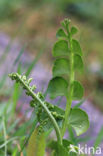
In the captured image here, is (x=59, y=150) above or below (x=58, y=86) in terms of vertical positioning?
below

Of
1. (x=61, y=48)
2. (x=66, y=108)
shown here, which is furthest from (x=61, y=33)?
(x=66, y=108)

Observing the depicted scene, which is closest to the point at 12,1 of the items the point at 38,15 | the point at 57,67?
the point at 38,15

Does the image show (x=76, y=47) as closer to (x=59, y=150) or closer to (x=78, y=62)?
(x=78, y=62)

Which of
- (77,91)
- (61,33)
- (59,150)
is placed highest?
(61,33)

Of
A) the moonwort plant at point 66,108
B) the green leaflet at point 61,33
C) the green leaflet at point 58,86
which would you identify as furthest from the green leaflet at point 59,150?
the green leaflet at point 61,33

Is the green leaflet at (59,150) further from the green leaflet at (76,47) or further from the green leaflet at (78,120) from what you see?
the green leaflet at (76,47)

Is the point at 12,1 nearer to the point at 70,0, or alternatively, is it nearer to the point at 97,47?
the point at 70,0

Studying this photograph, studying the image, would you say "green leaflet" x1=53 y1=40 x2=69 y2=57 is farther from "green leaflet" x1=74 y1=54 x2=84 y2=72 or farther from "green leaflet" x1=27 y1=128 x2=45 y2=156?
"green leaflet" x1=27 y1=128 x2=45 y2=156
